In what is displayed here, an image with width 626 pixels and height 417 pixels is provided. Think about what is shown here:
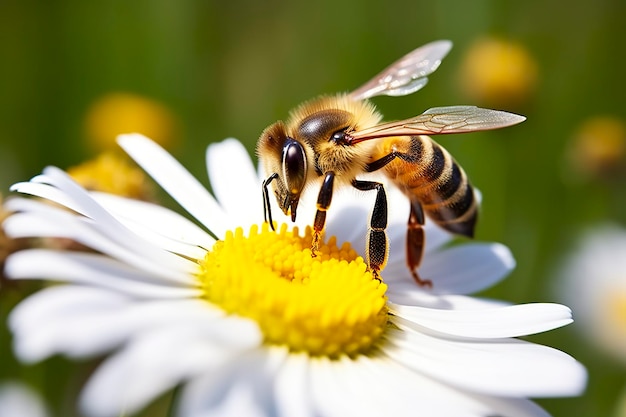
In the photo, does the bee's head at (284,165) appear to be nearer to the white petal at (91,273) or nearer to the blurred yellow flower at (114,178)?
the white petal at (91,273)

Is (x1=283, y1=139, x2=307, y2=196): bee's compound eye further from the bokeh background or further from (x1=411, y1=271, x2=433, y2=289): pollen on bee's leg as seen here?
the bokeh background

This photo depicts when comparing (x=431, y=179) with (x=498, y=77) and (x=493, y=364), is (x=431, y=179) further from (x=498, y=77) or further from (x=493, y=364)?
(x=498, y=77)

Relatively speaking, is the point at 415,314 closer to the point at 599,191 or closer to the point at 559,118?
the point at 599,191

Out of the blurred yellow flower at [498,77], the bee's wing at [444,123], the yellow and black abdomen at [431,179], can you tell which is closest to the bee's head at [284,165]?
the bee's wing at [444,123]

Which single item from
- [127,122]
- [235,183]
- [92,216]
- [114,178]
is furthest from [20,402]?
[127,122]

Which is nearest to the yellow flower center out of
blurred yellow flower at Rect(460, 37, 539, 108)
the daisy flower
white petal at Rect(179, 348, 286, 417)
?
the daisy flower

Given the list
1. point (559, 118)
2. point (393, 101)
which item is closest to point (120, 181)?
point (393, 101)
